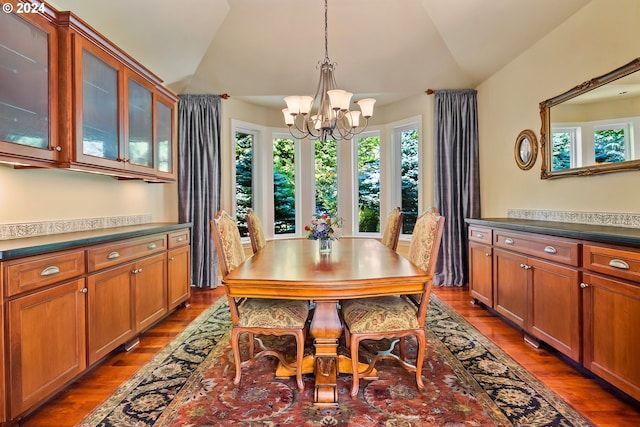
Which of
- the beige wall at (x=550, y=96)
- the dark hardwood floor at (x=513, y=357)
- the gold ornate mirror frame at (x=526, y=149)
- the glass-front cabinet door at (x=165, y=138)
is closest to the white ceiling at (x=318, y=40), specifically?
the beige wall at (x=550, y=96)

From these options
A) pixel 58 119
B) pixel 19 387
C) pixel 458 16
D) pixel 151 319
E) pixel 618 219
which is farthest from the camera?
pixel 458 16

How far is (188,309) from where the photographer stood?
337 cm

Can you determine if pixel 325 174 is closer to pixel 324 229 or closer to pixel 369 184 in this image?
pixel 369 184

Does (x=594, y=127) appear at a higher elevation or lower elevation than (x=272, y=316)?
higher

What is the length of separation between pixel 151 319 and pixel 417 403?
7.14 ft

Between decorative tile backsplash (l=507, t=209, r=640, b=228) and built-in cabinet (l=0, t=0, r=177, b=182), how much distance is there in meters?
3.67

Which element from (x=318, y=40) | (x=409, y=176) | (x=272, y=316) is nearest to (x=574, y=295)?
(x=272, y=316)

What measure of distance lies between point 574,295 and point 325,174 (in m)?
3.58

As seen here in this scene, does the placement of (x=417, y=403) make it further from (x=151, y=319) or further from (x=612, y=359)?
(x=151, y=319)

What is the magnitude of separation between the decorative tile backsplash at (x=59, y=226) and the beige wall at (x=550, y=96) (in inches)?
158

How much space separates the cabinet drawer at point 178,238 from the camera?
3043 mm

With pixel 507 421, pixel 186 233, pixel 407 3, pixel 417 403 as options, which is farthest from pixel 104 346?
pixel 407 3

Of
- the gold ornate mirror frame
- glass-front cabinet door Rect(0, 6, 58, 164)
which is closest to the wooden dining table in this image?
glass-front cabinet door Rect(0, 6, 58, 164)

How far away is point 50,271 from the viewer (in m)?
1.68
